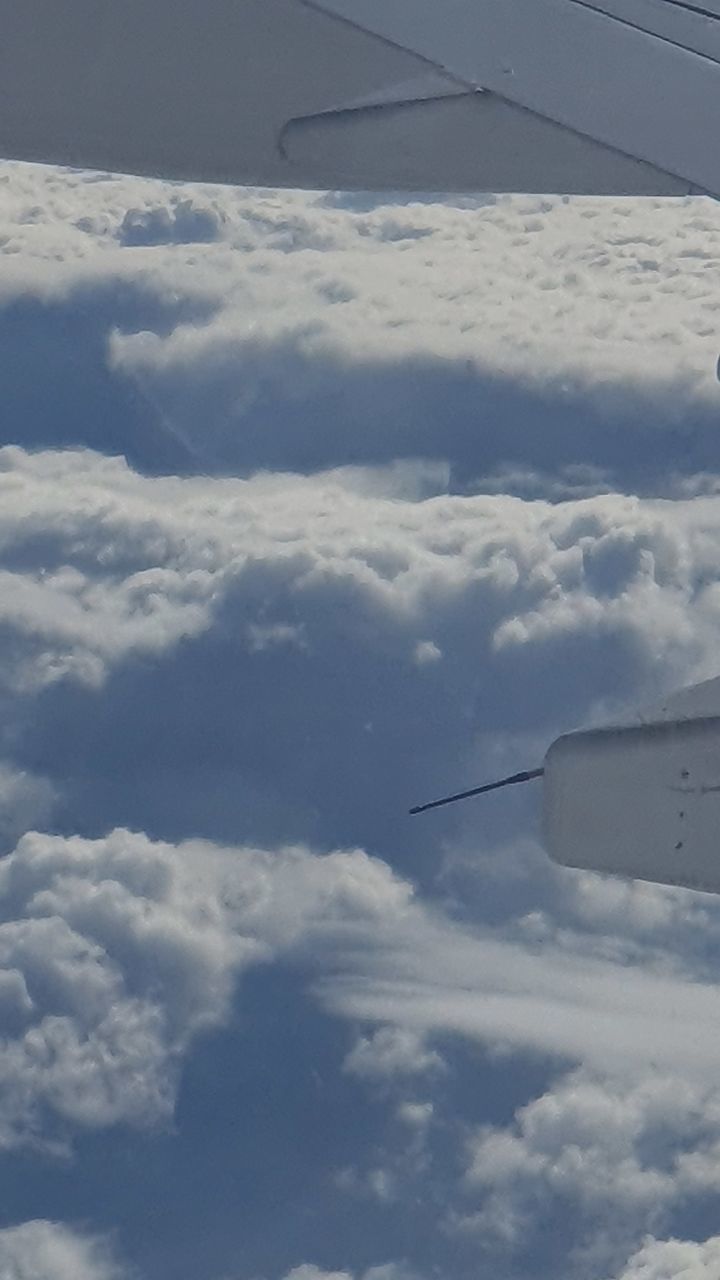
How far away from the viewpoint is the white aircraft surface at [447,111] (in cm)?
523

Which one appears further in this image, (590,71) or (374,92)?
(374,92)

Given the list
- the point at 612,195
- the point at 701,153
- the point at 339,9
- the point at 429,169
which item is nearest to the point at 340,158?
the point at 429,169

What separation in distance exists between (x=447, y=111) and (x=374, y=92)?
315 mm

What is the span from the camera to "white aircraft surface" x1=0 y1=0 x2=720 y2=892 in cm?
523

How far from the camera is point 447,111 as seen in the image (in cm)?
595

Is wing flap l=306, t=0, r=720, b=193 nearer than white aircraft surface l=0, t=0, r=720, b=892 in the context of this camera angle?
Yes

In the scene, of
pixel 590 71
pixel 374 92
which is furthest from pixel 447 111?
pixel 590 71

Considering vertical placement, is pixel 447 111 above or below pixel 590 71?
above

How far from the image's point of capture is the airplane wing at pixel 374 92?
5203mm

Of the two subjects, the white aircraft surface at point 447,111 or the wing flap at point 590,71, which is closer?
the wing flap at point 590,71

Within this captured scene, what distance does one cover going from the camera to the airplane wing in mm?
5203

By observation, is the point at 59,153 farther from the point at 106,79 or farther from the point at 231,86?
the point at 231,86

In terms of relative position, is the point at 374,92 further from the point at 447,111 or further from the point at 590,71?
the point at 590,71

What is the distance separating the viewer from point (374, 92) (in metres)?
6.00
